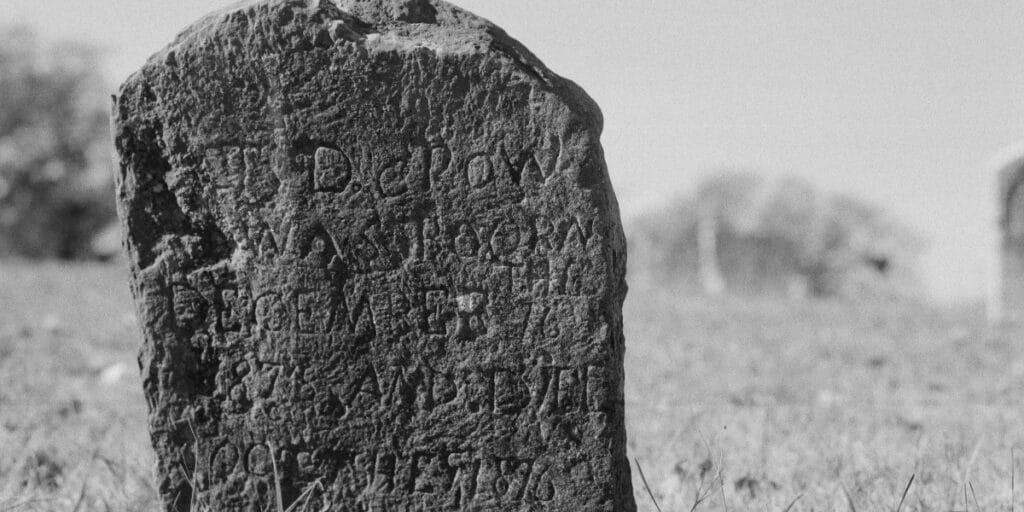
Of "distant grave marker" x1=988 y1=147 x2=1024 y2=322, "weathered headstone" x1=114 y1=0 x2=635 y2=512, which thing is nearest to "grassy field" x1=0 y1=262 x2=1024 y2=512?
"weathered headstone" x1=114 y1=0 x2=635 y2=512

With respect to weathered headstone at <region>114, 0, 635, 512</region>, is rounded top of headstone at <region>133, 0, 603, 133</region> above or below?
above

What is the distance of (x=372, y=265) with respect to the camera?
228 cm

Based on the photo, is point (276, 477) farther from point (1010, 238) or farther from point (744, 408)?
point (1010, 238)

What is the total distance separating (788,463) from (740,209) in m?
40.2

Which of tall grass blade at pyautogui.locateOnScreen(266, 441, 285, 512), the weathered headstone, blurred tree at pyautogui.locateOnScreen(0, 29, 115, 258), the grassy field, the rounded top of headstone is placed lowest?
the grassy field

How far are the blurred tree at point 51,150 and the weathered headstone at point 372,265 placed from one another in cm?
2440

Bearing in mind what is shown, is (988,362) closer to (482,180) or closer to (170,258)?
(482,180)

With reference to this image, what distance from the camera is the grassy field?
277 cm

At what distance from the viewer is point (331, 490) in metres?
2.35

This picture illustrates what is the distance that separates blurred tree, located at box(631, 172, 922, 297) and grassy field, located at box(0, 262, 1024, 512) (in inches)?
163

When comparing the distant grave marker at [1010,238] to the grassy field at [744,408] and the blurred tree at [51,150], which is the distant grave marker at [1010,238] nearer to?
the grassy field at [744,408]

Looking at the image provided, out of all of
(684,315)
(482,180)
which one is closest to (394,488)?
(482,180)

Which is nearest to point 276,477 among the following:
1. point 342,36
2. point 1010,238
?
point 342,36

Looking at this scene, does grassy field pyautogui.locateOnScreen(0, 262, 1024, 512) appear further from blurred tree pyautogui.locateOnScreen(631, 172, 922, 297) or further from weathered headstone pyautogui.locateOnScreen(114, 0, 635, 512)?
blurred tree pyautogui.locateOnScreen(631, 172, 922, 297)
